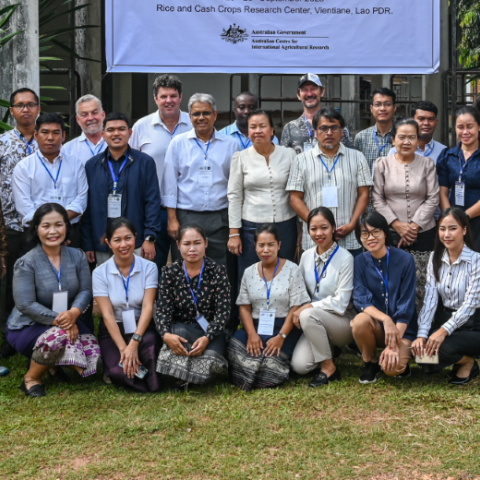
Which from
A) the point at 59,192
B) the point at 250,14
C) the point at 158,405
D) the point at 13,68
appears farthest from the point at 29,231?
the point at 250,14

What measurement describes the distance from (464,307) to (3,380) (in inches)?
118

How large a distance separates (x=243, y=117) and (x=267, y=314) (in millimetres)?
1709

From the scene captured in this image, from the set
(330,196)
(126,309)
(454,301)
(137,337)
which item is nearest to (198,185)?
(330,196)

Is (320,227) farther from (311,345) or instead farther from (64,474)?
(64,474)

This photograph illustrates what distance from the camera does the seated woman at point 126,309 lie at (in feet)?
14.4

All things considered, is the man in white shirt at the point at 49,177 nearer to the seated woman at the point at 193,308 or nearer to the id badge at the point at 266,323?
the seated woman at the point at 193,308

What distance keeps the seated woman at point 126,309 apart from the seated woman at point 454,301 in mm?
1686

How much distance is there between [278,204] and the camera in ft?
16.2

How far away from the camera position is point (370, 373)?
4.46 metres

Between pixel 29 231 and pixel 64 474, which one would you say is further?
pixel 29 231

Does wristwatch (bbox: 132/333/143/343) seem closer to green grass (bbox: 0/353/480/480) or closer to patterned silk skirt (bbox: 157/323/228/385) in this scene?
patterned silk skirt (bbox: 157/323/228/385)

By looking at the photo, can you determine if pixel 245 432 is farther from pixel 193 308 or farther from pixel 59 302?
pixel 59 302

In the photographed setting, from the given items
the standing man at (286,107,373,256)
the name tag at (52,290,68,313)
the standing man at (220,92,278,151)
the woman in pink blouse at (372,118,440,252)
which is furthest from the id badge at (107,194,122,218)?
the woman in pink blouse at (372,118,440,252)

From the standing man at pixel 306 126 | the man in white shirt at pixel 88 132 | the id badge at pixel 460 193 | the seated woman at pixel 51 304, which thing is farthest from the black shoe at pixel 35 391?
the id badge at pixel 460 193
